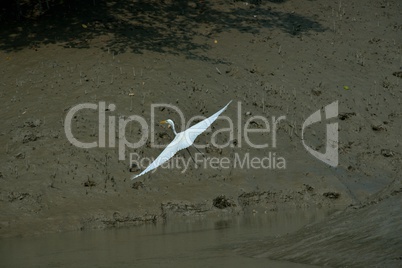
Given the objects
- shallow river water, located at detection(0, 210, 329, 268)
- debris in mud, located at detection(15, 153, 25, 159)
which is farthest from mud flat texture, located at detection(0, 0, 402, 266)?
shallow river water, located at detection(0, 210, 329, 268)

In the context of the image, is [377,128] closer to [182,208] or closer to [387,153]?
[387,153]

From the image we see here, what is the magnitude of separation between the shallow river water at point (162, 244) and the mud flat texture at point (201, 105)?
464 millimetres

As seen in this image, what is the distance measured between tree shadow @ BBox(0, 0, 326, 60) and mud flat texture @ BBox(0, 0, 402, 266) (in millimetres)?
55

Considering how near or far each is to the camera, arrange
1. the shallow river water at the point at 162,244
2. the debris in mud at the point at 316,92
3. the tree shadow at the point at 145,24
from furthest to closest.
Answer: the tree shadow at the point at 145,24 < the debris in mud at the point at 316,92 < the shallow river water at the point at 162,244

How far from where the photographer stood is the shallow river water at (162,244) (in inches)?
345

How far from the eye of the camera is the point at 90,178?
1289 cm

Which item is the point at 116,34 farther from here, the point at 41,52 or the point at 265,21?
the point at 265,21

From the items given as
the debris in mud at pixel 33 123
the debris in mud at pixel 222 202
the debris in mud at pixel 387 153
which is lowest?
the debris in mud at pixel 222 202

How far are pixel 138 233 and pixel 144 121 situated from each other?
382 cm

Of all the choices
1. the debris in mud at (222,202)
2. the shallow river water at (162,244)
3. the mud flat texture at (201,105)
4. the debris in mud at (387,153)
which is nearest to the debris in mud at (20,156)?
the mud flat texture at (201,105)

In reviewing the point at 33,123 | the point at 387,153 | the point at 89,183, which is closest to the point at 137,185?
the point at 89,183

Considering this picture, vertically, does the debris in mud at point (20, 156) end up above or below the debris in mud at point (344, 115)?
above

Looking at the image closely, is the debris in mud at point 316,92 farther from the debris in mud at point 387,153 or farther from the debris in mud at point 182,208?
the debris in mud at point 182,208

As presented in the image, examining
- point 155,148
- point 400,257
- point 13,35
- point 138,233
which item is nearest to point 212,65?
point 155,148
